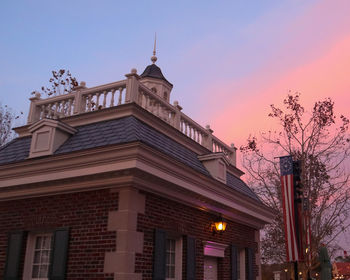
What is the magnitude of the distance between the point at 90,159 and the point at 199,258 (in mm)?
4478

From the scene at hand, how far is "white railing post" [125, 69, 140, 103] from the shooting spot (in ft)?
33.2

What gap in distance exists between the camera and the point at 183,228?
10211 mm

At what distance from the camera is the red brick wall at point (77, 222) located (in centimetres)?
836

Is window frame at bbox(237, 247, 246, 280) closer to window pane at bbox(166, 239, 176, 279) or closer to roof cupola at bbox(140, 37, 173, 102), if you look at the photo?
window pane at bbox(166, 239, 176, 279)

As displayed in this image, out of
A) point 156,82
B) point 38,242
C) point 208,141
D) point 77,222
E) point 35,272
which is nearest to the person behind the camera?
point 77,222

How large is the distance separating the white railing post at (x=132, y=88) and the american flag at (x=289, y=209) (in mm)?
4491

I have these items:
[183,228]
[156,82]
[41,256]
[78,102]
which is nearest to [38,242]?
[41,256]

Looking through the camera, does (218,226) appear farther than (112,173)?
Yes

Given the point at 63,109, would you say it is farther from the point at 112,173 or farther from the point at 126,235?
the point at 126,235

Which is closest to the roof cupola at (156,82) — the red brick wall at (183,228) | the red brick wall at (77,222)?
A: the red brick wall at (183,228)

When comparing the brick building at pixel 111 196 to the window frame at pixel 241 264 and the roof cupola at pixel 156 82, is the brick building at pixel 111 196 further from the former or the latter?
the roof cupola at pixel 156 82

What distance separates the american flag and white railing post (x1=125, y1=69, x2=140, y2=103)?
449cm

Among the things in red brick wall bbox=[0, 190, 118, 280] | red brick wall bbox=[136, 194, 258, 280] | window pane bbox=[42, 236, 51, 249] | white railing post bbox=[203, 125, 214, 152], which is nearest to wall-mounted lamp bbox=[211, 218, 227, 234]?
red brick wall bbox=[136, 194, 258, 280]

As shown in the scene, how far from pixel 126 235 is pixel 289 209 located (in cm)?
452
